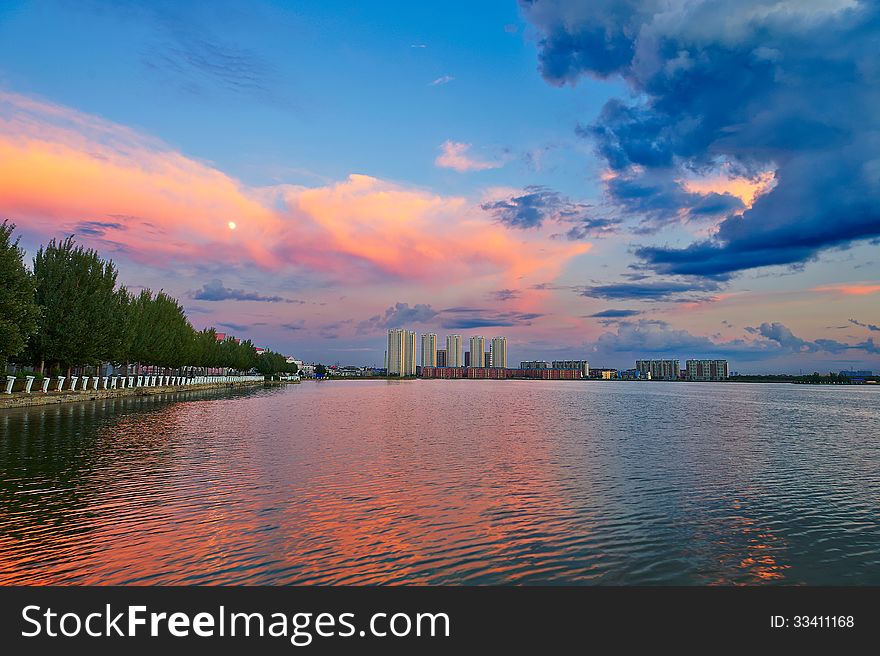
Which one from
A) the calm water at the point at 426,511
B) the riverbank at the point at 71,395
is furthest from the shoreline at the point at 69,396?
the calm water at the point at 426,511

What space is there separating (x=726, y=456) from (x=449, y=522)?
16.4m

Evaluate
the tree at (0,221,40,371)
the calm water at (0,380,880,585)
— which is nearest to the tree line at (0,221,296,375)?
the tree at (0,221,40,371)

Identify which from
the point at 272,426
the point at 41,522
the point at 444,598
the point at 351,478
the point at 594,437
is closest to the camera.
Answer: the point at 444,598

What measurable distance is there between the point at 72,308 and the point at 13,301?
49.0 feet

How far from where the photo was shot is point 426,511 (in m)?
13.1

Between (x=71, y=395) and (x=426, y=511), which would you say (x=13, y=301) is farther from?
(x=426, y=511)

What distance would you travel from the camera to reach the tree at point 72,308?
51812 millimetres

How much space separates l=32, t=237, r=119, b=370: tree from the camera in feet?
170

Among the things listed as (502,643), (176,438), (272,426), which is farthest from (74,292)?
(502,643)

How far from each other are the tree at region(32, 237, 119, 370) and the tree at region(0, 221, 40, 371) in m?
7.40

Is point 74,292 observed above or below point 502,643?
above

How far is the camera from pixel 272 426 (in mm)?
33719

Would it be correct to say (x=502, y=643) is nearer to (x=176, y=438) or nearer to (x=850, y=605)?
(x=850, y=605)

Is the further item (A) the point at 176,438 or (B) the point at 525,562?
(A) the point at 176,438
